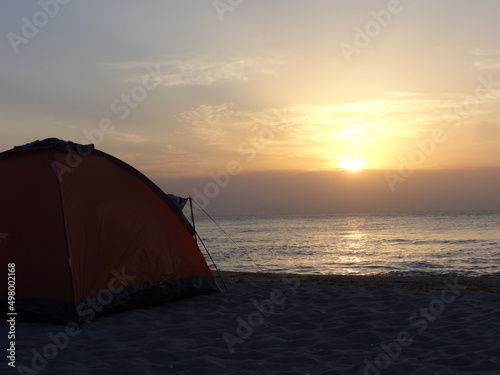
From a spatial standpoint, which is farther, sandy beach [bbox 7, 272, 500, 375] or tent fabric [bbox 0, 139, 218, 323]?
tent fabric [bbox 0, 139, 218, 323]

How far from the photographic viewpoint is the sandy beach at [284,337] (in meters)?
5.08

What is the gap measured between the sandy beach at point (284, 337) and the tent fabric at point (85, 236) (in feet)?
1.12

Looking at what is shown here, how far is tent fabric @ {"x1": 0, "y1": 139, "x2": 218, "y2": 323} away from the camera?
727cm

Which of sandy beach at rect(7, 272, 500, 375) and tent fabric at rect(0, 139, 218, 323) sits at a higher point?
tent fabric at rect(0, 139, 218, 323)

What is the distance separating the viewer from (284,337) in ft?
20.4

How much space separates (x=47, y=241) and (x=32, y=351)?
2.10 meters

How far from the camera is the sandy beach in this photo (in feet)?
16.7

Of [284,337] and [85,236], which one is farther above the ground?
[85,236]

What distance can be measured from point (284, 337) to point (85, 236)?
348cm

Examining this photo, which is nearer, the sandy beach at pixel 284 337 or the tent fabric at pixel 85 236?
the sandy beach at pixel 284 337

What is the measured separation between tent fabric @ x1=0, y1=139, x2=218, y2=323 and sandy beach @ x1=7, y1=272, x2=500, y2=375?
0.34 m

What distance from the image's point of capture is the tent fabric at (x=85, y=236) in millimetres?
7266

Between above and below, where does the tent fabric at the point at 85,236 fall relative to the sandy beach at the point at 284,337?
above

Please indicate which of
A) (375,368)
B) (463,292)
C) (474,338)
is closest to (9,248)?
(375,368)
